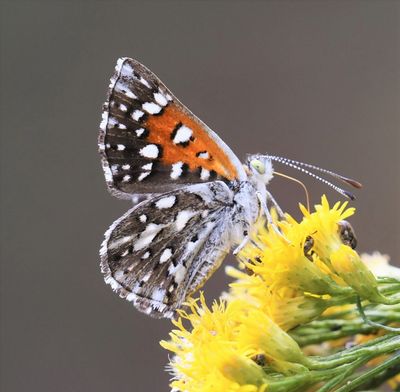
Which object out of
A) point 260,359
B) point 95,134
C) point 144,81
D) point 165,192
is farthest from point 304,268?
point 95,134

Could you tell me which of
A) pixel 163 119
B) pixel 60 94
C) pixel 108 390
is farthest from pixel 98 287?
pixel 163 119

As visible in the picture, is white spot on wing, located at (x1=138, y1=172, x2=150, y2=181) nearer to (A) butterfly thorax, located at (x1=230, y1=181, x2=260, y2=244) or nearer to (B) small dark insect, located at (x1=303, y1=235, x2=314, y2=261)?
(A) butterfly thorax, located at (x1=230, y1=181, x2=260, y2=244)

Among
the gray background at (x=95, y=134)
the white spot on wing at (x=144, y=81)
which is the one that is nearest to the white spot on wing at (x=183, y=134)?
the white spot on wing at (x=144, y=81)

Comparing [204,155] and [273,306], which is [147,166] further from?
[273,306]

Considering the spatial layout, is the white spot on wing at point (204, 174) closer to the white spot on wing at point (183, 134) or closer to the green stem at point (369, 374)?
the white spot on wing at point (183, 134)

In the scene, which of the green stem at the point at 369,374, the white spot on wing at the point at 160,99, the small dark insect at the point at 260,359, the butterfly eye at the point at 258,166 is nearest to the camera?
the green stem at the point at 369,374

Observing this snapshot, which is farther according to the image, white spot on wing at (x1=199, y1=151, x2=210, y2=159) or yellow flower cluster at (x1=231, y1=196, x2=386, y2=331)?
white spot on wing at (x1=199, y1=151, x2=210, y2=159)

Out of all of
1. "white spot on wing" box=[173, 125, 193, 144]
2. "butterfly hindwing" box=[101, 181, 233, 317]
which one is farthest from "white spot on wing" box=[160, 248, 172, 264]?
"white spot on wing" box=[173, 125, 193, 144]
